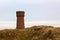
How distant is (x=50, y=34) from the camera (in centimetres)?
2172

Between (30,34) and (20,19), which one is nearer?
(30,34)

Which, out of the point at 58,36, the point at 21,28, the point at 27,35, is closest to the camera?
the point at 58,36

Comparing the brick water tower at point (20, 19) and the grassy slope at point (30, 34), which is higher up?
the brick water tower at point (20, 19)

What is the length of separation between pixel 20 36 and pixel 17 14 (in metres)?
5.89

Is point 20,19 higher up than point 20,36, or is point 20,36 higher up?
point 20,19

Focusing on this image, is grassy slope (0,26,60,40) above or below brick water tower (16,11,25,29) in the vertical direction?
below

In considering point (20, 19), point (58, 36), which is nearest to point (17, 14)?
point (20, 19)

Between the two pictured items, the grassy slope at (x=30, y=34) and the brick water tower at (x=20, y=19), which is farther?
the brick water tower at (x=20, y=19)

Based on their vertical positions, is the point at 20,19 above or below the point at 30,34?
above

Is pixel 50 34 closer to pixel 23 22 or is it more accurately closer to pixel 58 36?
Answer: pixel 58 36

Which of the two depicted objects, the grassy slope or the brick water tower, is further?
the brick water tower

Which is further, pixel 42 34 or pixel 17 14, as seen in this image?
pixel 17 14

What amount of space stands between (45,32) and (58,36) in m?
2.55

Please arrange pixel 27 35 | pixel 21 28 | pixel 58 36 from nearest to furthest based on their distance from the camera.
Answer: pixel 58 36 < pixel 27 35 < pixel 21 28
